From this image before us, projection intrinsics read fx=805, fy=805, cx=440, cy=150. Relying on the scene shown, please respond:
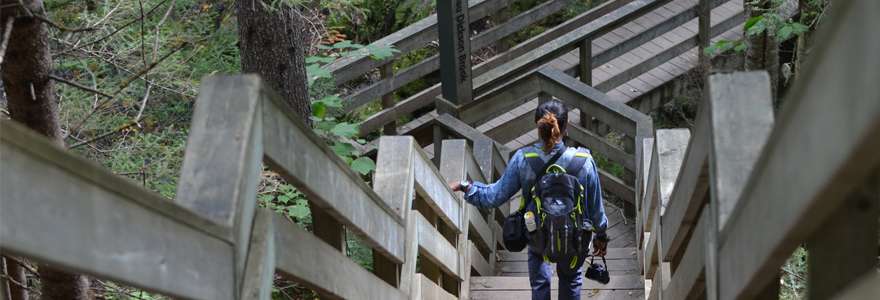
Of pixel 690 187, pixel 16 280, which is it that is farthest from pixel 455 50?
pixel 690 187

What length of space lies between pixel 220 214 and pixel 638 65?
825cm

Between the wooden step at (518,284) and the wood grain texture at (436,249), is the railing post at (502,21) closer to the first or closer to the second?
the wooden step at (518,284)

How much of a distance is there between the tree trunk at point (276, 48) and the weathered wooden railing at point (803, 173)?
3780mm

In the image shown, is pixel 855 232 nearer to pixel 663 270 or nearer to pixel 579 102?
pixel 663 270

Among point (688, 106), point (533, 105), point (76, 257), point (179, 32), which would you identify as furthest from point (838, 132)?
point (688, 106)

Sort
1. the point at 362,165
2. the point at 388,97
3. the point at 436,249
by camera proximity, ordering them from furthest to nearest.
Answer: the point at 388,97 < the point at 362,165 < the point at 436,249

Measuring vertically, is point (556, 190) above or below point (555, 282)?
above

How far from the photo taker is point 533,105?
32.2ft

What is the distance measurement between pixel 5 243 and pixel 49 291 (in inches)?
93.1

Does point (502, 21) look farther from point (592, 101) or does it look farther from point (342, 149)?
point (342, 149)

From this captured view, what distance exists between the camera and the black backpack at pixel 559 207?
157 inches

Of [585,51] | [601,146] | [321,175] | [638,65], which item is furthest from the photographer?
[638,65]

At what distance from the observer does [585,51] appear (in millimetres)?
8469

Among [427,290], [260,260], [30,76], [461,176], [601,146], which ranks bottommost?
[260,260]
